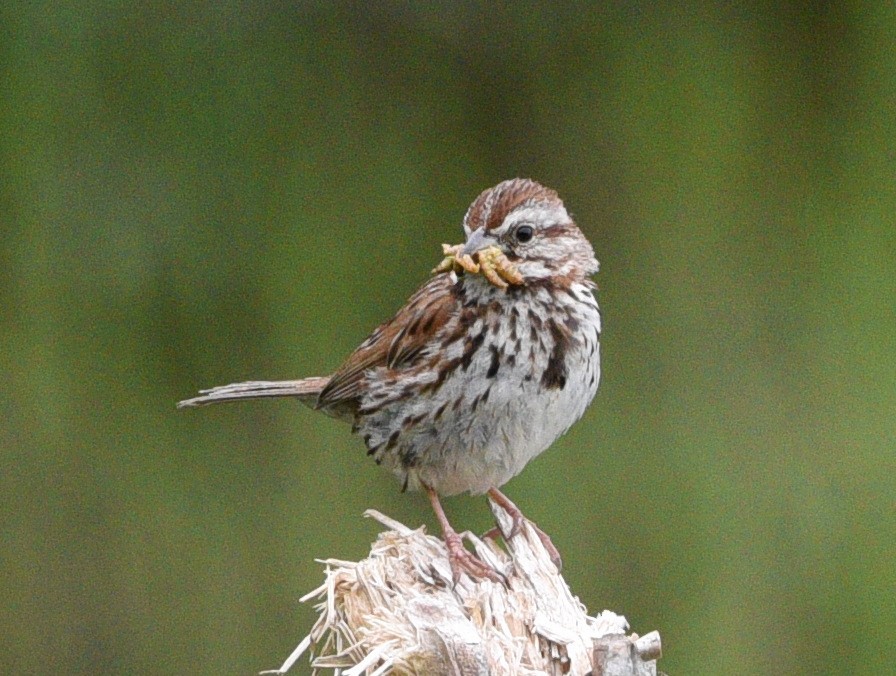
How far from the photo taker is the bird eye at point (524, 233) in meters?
2.80

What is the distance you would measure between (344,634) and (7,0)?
8.23 ft

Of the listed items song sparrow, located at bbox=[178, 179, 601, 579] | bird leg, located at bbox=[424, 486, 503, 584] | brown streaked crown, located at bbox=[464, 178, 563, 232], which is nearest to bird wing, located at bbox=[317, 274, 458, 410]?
song sparrow, located at bbox=[178, 179, 601, 579]

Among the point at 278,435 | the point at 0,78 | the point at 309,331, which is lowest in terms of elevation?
the point at 278,435

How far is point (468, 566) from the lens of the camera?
2.54 metres

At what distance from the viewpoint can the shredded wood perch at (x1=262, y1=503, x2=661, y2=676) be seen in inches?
78.9

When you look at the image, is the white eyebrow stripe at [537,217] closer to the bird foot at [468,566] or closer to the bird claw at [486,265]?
the bird claw at [486,265]

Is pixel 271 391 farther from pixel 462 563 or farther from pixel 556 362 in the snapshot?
pixel 462 563

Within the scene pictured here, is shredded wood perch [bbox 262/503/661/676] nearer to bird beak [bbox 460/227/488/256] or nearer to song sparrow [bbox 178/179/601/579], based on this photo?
song sparrow [bbox 178/179/601/579]

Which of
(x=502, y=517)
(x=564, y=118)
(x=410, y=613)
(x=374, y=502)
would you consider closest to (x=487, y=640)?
(x=410, y=613)

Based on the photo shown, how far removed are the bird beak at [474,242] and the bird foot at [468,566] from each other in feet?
1.83

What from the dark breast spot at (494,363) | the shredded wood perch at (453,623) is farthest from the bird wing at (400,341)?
the shredded wood perch at (453,623)

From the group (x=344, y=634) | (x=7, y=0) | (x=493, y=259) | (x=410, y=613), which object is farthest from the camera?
(x=7, y=0)

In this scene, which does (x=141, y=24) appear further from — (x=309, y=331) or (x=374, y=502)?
(x=374, y=502)

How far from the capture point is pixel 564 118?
4238mm
